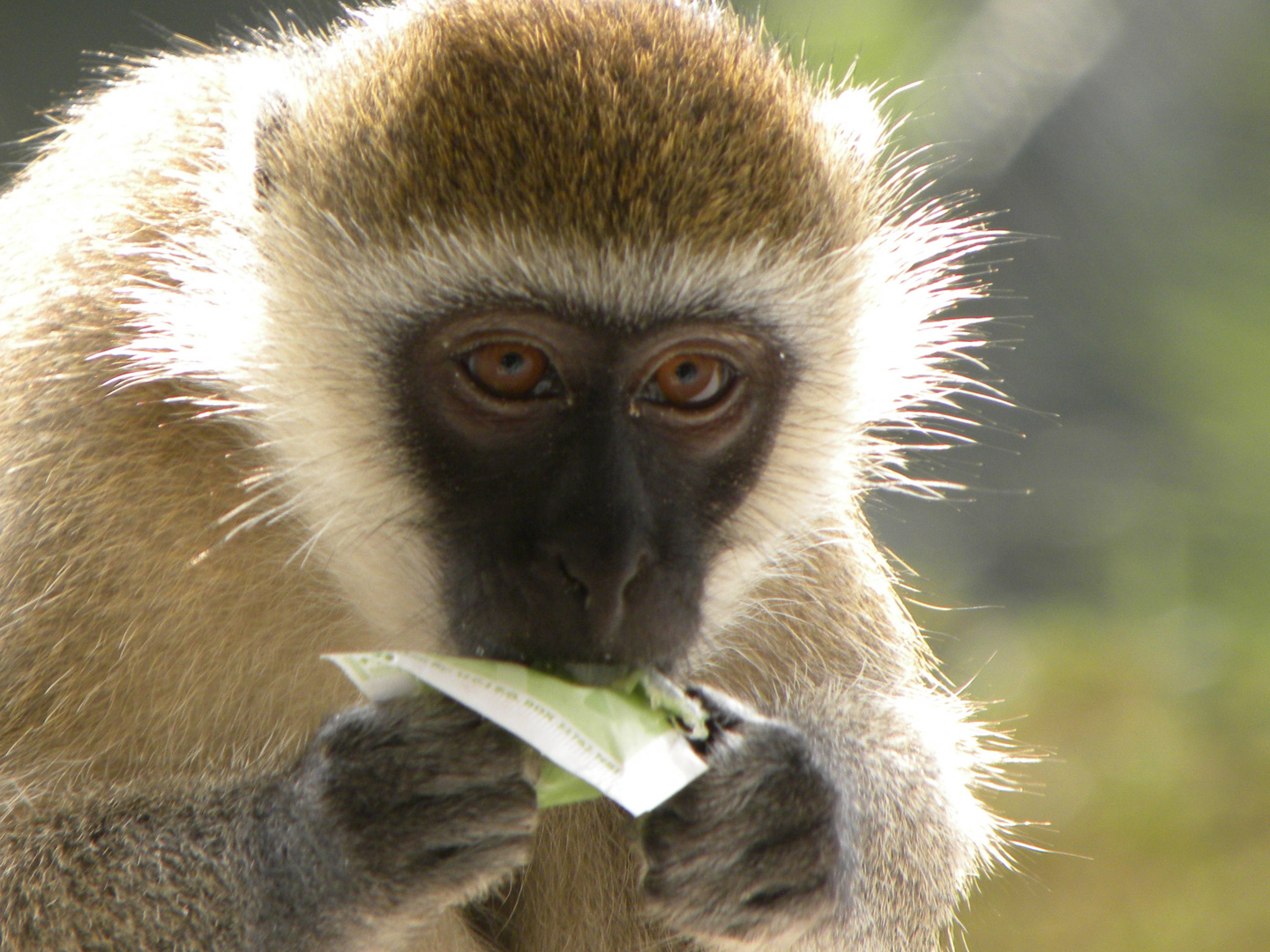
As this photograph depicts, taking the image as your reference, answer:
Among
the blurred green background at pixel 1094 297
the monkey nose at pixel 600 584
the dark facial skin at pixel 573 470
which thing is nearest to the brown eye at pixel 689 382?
the dark facial skin at pixel 573 470

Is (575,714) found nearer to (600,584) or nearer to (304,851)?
(600,584)

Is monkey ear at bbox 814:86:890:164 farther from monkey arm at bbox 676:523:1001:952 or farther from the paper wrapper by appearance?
the paper wrapper

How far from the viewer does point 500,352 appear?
175 centimetres

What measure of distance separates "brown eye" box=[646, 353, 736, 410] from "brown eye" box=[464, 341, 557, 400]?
0.47 feet

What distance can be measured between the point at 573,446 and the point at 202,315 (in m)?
0.59

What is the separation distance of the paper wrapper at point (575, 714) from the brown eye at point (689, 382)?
35 centimetres

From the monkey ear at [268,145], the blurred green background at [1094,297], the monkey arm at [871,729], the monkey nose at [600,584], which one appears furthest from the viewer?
the blurred green background at [1094,297]

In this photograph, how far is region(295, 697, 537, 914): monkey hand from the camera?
5.49 ft

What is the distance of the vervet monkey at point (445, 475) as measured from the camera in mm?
1707

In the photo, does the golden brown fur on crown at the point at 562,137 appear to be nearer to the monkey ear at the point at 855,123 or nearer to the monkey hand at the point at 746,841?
the monkey ear at the point at 855,123

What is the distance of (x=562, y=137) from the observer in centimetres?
177

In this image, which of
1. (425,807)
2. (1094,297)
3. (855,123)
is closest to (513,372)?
(425,807)

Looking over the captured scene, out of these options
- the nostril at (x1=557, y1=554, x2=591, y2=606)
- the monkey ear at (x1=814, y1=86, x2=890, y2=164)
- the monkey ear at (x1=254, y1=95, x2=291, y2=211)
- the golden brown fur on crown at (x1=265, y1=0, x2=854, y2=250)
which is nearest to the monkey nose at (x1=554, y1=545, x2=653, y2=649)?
the nostril at (x1=557, y1=554, x2=591, y2=606)

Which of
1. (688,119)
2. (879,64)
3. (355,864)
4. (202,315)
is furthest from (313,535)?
(879,64)
